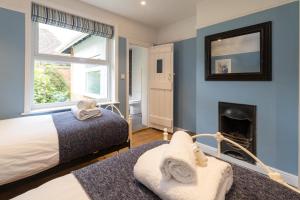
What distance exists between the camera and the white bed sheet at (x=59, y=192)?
0.78 m

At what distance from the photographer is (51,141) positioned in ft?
5.16

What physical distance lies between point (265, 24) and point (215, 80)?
93 centimetres

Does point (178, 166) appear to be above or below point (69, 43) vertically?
below

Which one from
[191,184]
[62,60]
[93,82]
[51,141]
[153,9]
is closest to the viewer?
[191,184]

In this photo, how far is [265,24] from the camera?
211 centimetres

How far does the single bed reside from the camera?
4.45 feet

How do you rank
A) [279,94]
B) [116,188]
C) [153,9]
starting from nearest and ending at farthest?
[116,188], [279,94], [153,9]

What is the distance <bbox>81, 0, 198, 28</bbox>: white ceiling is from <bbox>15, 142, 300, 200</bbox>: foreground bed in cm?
274

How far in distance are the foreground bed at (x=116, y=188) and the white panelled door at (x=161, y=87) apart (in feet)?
9.21

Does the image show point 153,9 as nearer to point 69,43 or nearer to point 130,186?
point 69,43

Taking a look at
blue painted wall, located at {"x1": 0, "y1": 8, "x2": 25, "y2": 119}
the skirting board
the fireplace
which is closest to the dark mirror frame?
the fireplace

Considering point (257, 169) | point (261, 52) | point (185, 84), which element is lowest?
point (257, 169)

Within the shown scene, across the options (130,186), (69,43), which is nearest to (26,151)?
(130,186)

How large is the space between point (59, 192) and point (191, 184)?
615mm
